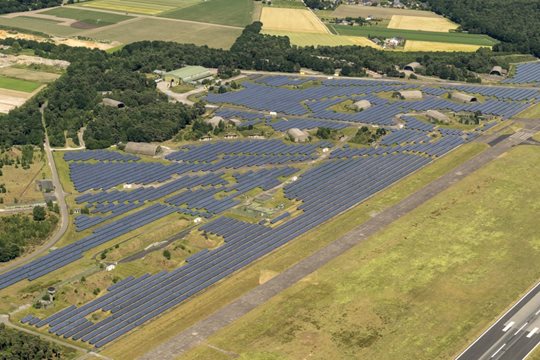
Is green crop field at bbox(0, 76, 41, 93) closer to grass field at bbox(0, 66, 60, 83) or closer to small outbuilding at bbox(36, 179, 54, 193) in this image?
grass field at bbox(0, 66, 60, 83)

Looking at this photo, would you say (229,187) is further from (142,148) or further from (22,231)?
(22,231)

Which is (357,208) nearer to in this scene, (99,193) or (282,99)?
(99,193)

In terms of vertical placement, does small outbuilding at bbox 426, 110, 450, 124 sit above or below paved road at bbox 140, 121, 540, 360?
above

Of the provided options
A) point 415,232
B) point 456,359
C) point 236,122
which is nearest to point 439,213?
point 415,232

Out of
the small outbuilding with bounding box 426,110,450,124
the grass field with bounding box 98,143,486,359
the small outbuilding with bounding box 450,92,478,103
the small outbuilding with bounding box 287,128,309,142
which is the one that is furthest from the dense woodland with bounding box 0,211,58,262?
the small outbuilding with bounding box 450,92,478,103

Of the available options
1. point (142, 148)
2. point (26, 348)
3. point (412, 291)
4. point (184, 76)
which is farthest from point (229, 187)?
point (184, 76)
